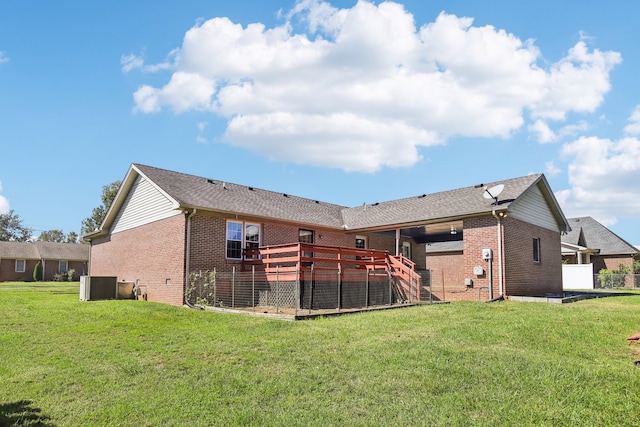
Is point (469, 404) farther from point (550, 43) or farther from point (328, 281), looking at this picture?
point (550, 43)

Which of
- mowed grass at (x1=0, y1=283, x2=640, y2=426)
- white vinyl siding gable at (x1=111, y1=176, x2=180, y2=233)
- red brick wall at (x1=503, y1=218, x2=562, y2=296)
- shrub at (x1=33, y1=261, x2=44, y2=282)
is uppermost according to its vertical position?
white vinyl siding gable at (x1=111, y1=176, x2=180, y2=233)

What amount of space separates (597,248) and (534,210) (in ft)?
68.4

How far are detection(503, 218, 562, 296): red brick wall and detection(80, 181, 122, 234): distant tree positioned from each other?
133 feet

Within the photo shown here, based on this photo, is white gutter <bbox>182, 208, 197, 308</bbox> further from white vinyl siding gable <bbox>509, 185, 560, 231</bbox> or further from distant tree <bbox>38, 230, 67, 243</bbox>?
distant tree <bbox>38, 230, 67, 243</bbox>

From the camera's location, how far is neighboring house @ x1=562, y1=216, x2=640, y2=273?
108 feet

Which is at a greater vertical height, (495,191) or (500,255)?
(495,191)

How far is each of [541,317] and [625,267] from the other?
1144 inches

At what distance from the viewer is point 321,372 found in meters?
6.08

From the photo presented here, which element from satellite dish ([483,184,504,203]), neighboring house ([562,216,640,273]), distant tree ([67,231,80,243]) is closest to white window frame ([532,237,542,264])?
satellite dish ([483,184,504,203])

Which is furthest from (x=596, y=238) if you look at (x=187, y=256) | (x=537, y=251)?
(x=187, y=256)

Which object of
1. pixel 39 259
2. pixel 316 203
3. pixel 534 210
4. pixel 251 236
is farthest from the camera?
pixel 39 259

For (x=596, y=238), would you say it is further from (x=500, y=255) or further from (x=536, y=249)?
(x=500, y=255)

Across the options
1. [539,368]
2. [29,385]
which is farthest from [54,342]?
[539,368]

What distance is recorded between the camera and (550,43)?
12.1 meters
